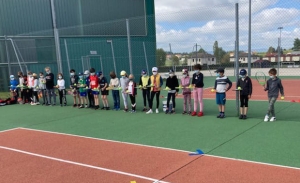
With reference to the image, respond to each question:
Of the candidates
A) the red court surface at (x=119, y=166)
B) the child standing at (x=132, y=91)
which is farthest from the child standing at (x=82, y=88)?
the red court surface at (x=119, y=166)

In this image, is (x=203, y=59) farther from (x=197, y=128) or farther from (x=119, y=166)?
(x=119, y=166)

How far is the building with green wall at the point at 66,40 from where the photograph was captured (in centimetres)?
2052

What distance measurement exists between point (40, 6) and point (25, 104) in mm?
9852

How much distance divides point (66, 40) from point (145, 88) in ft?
40.9

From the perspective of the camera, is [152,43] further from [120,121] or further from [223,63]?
[120,121]

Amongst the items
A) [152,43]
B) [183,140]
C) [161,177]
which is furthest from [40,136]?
[152,43]

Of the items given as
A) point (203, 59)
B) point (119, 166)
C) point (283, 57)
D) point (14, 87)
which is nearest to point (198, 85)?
point (283, 57)

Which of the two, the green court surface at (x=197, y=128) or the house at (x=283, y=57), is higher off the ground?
the house at (x=283, y=57)

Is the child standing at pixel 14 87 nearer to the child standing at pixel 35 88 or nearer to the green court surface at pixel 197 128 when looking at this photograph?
the child standing at pixel 35 88

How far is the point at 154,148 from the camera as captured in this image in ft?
22.2

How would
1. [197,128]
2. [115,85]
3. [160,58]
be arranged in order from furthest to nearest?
[160,58] → [115,85] → [197,128]

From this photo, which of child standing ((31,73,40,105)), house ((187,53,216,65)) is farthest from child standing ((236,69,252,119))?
child standing ((31,73,40,105))

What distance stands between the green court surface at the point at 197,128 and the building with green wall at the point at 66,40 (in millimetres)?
8794

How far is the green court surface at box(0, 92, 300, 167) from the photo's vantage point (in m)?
6.31
